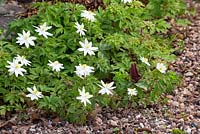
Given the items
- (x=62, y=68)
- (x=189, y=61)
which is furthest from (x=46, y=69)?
(x=189, y=61)

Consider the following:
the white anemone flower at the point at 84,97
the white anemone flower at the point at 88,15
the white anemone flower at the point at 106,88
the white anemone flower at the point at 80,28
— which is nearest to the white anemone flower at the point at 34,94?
the white anemone flower at the point at 84,97

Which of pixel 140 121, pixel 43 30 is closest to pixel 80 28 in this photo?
pixel 43 30

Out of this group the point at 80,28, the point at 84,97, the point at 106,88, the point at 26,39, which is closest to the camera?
the point at 84,97

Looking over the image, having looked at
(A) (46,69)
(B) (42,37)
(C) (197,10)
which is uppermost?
(C) (197,10)

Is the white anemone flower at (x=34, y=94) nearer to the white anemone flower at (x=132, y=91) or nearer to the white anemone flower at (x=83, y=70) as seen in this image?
the white anemone flower at (x=83, y=70)

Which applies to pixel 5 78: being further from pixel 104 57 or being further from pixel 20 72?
pixel 104 57

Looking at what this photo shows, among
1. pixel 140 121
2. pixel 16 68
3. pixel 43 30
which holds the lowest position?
pixel 140 121

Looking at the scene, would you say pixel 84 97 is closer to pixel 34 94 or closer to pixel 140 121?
pixel 34 94

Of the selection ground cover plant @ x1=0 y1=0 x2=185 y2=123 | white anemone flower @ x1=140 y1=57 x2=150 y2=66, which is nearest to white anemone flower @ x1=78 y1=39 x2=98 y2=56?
ground cover plant @ x1=0 y1=0 x2=185 y2=123
